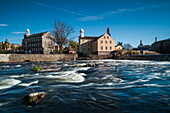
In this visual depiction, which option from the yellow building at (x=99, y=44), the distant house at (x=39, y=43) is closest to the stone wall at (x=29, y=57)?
the yellow building at (x=99, y=44)

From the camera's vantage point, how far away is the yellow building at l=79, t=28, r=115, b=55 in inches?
2122

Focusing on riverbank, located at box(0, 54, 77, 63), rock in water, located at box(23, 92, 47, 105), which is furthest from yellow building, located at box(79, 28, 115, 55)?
rock in water, located at box(23, 92, 47, 105)

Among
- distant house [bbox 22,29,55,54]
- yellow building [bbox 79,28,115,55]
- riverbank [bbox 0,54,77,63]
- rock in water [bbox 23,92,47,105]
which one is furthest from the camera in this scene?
distant house [bbox 22,29,55,54]

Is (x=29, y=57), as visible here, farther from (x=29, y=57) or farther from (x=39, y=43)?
(x=39, y=43)

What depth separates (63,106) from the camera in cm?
296

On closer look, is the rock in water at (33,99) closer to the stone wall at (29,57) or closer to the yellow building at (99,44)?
the stone wall at (29,57)

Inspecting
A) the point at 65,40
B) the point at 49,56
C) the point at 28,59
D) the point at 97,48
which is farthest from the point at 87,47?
the point at 28,59

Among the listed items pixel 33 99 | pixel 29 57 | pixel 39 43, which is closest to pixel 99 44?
pixel 29 57

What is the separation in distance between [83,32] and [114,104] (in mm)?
61228

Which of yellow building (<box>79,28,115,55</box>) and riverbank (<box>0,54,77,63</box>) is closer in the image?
riverbank (<box>0,54,77,63</box>)

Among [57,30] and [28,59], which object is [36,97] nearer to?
[28,59]

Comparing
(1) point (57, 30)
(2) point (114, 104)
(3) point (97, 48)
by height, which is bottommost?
(2) point (114, 104)

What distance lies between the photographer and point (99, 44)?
53531 mm

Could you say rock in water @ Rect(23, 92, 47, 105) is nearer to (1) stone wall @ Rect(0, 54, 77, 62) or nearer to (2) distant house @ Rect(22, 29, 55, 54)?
(1) stone wall @ Rect(0, 54, 77, 62)
